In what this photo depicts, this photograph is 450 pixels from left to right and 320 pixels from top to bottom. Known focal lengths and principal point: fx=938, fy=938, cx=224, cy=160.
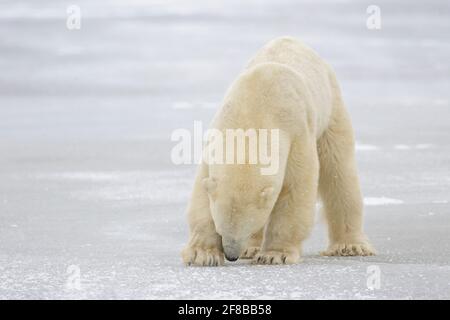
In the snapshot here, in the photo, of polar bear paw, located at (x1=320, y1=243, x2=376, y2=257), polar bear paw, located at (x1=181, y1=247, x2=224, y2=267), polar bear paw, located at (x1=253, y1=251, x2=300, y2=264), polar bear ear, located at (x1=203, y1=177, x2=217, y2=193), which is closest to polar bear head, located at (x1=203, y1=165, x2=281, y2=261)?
polar bear ear, located at (x1=203, y1=177, x2=217, y2=193)

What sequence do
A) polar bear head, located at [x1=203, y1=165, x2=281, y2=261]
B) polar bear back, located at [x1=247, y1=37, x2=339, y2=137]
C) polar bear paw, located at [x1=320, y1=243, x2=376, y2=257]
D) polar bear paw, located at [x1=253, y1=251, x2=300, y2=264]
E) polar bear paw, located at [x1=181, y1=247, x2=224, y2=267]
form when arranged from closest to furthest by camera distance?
polar bear head, located at [x1=203, y1=165, x2=281, y2=261], polar bear paw, located at [x1=181, y1=247, x2=224, y2=267], polar bear paw, located at [x1=253, y1=251, x2=300, y2=264], polar bear back, located at [x1=247, y1=37, x2=339, y2=137], polar bear paw, located at [x1=320, y1=243, x2=376, y2=257]

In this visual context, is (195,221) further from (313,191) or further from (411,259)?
(411,259)

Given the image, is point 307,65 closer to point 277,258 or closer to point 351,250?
point 351,250

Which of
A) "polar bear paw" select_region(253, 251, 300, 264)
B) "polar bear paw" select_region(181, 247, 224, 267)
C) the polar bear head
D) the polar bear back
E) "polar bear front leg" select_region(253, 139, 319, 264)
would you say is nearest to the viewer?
the polar bear head

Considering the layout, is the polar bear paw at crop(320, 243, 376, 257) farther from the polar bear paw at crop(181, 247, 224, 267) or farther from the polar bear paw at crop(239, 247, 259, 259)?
the polar bear paw at crop(181, 247, 224, 267)

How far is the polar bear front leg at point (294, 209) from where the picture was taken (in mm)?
5480

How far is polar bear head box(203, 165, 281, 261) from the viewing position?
198 inches

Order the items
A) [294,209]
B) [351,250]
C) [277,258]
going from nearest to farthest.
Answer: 1. [277,258]
2. [294,209]
3. [351,250]

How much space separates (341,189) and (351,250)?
46 cm

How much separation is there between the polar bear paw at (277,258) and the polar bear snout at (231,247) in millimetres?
313

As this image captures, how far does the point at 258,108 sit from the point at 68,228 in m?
2.84

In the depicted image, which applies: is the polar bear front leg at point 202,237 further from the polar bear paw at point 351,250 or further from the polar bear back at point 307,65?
the polar bear paw at point 351,250

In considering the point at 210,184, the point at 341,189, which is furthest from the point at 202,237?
the point at 341,189

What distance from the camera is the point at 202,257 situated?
5277mm
